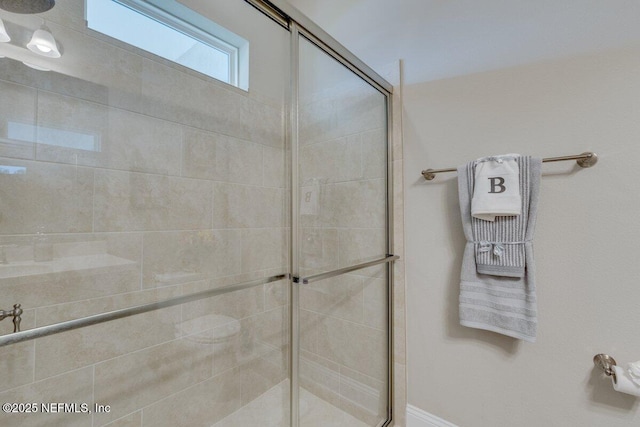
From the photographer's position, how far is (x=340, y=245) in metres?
1.34

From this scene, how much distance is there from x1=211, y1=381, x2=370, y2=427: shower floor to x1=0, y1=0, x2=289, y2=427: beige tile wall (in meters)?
0.04

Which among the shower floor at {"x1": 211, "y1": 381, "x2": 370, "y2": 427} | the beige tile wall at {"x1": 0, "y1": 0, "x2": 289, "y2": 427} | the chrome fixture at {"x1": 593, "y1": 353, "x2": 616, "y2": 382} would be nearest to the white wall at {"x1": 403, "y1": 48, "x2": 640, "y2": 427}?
the chrome fixture at {"x1": 593, "y1": 353, "x2": 616, "y2": 382}

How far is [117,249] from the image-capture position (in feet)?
3.77

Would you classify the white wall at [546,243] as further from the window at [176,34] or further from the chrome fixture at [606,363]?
the window at [176,34]

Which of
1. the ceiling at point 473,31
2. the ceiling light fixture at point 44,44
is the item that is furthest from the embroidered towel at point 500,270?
the ceiling light fixture at point 44,44

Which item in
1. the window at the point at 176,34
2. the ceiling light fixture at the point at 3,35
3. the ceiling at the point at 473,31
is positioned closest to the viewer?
the ceiling light fixture at the point at 3,35

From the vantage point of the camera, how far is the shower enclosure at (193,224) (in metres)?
0.98

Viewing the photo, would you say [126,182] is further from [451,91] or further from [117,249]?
[451,91]

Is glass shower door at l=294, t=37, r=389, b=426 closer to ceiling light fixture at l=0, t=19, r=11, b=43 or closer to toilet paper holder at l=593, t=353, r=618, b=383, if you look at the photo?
toilet paper holder at l=593, t=353, r=618, b=383

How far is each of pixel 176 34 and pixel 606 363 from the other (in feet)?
7.16

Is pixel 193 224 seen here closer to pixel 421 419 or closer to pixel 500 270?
pixel 500 270

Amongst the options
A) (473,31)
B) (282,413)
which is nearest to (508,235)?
(473,31)

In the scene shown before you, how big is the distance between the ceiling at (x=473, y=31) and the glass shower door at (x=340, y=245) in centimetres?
29

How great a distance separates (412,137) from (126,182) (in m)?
1.31
